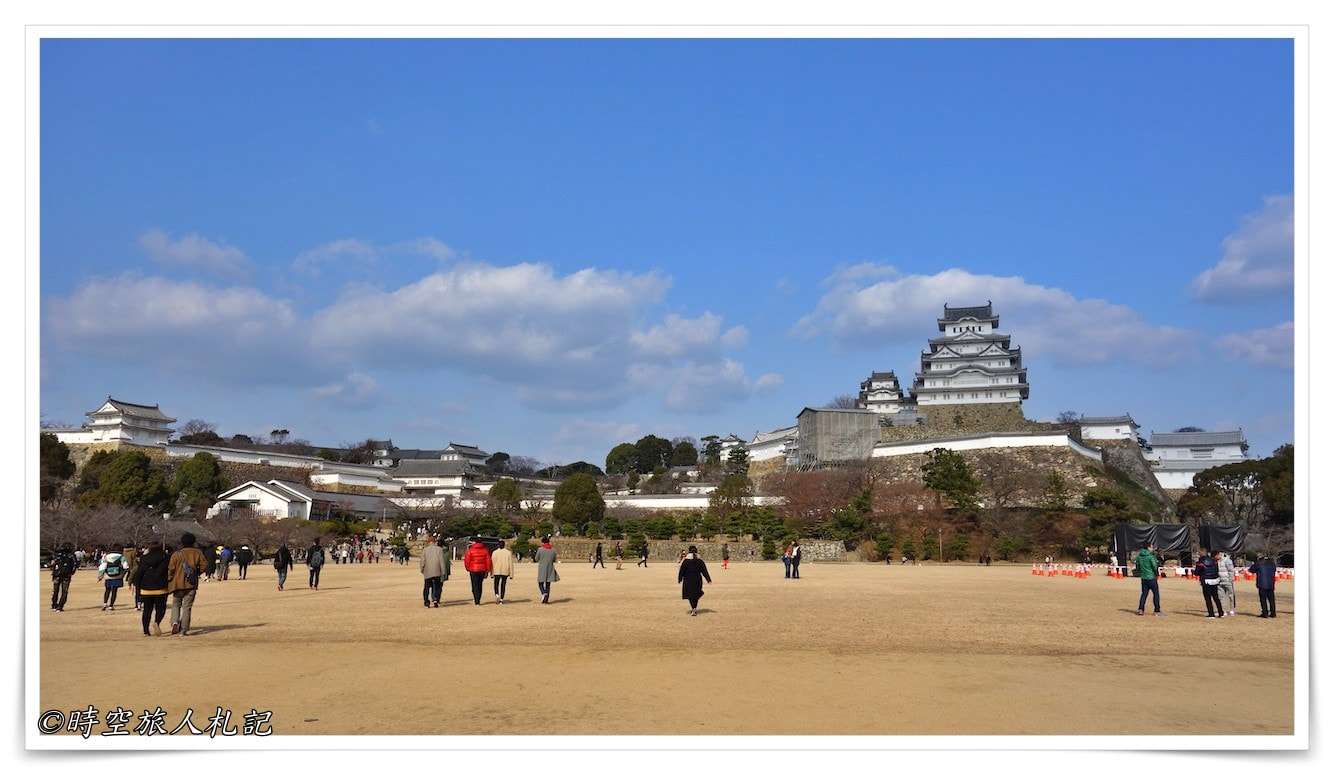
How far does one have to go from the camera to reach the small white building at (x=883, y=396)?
3098 inches

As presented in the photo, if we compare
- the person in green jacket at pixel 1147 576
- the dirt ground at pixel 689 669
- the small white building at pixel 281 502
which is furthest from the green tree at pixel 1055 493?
the small white building at pixel 281 502

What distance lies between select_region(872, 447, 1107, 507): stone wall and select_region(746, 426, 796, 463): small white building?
13424mm

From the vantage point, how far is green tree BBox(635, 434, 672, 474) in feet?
317

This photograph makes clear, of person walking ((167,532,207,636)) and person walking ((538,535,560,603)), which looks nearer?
person walking ((167,532,207,636))

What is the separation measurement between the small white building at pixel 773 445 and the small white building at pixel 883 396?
23.8ft

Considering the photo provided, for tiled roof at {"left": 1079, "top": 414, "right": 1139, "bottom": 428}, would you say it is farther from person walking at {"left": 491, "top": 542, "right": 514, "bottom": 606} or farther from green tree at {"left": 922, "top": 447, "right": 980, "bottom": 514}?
person walking at {"left": 491, "top": 542, "right": 514, "bottom": 606}

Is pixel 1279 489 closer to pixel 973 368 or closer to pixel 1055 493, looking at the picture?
pixel 1055 493

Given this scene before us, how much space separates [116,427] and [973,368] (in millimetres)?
68449

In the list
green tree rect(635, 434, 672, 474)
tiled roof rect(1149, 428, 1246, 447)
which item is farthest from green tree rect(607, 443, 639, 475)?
tiled roof rect(1149, 428, 1246, 447)

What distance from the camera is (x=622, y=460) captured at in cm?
9669
